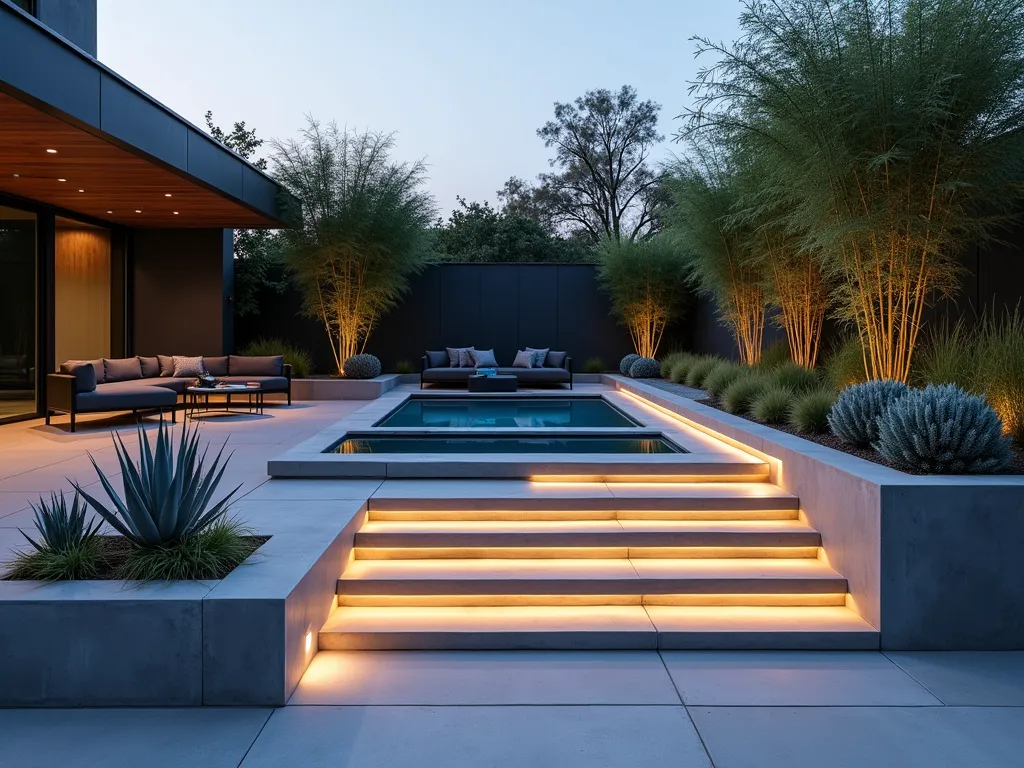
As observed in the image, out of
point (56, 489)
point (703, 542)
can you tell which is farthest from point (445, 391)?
point (703, 542)

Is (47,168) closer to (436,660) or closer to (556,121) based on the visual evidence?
(436,660)

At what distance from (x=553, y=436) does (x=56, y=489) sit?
12.5ft

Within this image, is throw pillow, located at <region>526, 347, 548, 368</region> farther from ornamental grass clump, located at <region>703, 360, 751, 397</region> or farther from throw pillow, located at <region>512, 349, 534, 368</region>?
ornamental grass clump, located at <region>703, 360, 751, 397</region>

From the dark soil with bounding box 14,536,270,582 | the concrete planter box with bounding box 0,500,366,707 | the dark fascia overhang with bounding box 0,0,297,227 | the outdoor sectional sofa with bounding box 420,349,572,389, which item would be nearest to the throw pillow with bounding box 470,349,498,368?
the outdoor sectional sofa with bounding box 420,349,572,389

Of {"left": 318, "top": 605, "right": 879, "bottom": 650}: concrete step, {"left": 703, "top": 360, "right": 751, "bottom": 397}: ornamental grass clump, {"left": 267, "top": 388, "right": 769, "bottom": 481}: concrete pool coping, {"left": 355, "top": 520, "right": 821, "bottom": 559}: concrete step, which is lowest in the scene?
{"left": 318, "top": 605, "right": 879, "bottom": 650}: concrete step

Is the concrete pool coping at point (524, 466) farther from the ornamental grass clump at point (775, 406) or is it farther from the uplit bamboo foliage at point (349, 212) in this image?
the uplit bamboo foliage at point (349, 212)

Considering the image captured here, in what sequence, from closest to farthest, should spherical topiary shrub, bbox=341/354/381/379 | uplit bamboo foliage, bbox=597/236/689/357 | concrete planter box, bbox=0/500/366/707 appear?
concrete planter box, bbox=0/500/366/707 → spherical topiary shrub, bbox=341/354/381/379 → uplit bamboo foliage, bbox=597/236/689/357

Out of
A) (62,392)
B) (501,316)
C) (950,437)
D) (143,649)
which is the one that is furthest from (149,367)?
(950,437)

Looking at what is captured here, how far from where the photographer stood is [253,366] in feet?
35.2

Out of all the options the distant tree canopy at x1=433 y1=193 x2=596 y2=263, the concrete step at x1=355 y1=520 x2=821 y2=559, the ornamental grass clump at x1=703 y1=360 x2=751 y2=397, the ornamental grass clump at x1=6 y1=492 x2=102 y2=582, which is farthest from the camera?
the distant tree canopy at x1=433 y1=193 x2=596 y2=263

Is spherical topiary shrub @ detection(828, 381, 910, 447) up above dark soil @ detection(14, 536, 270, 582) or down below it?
above

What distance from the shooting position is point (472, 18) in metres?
17.4

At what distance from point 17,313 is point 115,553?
23.7 ft

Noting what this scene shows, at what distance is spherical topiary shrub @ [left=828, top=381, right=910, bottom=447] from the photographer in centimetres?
427
